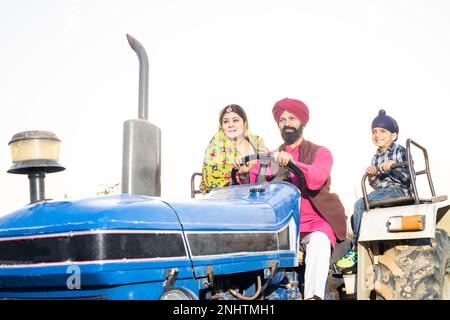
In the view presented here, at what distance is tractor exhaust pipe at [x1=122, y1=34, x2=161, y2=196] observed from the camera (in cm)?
353

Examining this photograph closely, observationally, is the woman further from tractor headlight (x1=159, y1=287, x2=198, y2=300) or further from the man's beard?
tractor headlight (x1=159, y1=287, x2=198, y2=300)

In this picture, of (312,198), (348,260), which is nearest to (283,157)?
(312,198)

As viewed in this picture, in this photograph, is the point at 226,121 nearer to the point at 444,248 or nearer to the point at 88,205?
the point at 444,248

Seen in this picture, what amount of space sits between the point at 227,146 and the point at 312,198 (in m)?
1.51

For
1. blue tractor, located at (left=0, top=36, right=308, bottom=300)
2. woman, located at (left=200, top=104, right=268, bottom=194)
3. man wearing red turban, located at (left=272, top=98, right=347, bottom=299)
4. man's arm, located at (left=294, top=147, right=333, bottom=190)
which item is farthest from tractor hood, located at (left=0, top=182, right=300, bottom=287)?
woman, located at (left=200, top=104, right=268, bottom=194)

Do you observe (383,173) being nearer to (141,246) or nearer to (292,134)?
(292,134)

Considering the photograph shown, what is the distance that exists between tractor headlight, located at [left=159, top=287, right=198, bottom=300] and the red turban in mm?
2389

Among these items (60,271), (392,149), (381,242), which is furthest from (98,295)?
(392,149)

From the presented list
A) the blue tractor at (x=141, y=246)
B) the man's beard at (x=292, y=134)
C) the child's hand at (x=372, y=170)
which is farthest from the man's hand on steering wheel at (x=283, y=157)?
the child's hand at (x=372, y=170)

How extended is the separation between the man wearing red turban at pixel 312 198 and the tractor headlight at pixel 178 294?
1.40 metres

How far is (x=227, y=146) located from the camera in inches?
219

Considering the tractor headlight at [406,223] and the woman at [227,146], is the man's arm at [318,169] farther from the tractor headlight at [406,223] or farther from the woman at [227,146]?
the woman at [227,146]
